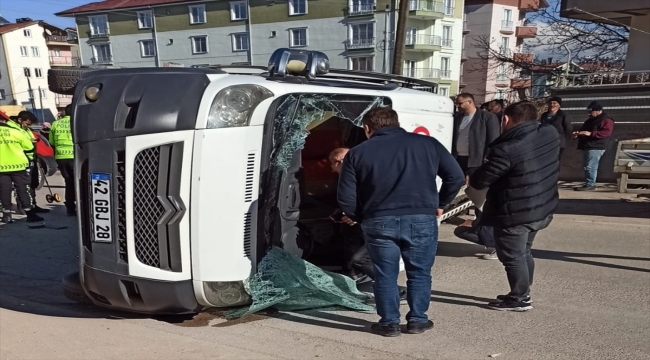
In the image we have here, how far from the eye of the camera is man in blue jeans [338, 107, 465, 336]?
3217 millimetres

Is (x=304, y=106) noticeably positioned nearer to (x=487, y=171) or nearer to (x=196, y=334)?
(x=487, y=171)

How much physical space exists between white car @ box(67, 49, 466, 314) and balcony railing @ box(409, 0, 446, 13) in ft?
134

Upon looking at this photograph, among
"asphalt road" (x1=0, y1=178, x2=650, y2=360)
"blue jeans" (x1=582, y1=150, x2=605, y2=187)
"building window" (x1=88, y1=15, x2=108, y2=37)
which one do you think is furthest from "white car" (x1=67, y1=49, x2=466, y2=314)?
"building window" (x1=88, y1=15, x2=108, y2=37)

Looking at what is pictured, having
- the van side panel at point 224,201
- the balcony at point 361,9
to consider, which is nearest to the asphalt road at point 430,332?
the van side panel at point 224,201

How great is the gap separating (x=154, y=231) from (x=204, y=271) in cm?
42

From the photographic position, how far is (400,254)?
338 centimetres

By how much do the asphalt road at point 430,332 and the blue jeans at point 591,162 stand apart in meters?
3.69

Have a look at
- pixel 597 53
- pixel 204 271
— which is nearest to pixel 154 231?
pixel 204 271

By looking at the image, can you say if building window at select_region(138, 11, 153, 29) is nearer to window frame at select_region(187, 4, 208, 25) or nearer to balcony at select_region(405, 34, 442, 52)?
window frame at select_region(187, 4, 208, 25)

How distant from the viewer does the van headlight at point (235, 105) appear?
321cm

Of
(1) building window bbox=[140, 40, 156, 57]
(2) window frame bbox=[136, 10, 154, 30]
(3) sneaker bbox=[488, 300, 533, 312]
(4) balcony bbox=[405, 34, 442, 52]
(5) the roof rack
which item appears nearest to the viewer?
(3) sneaker bbox=[488, 300, 533, 312]

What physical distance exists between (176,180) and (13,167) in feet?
17.6

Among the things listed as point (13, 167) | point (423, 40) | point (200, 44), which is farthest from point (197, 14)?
point (13, 167)

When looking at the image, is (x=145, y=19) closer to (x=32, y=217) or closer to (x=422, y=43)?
(x=422, y=43)
